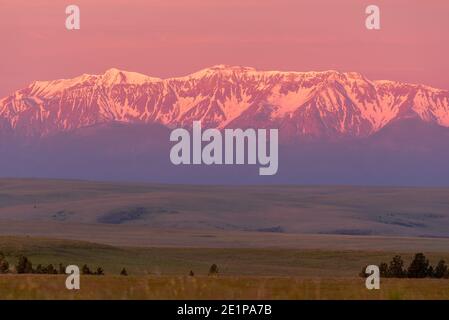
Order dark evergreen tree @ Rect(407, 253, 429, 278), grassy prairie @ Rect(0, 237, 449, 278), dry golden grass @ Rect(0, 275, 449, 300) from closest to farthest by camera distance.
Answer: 1. dry golden grass @ Rect(0, 275, 449, 300)
2. dark evergreen tree @ Rect(407, 253, 429, 278)
3. grassy prairie @ Rect(0, 237, 449, 278)

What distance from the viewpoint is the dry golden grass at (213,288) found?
85.1 ft

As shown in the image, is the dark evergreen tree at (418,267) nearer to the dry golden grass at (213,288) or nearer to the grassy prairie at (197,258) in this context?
the dry golden grass at (213,288)

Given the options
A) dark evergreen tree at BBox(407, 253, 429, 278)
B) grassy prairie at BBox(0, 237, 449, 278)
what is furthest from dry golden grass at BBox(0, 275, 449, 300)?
grassy prairie at BBox(0, 237, 449, 278)

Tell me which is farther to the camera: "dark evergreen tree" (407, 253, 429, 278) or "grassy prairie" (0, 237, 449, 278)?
"grassy prairie" (0, 237, 449, 278)

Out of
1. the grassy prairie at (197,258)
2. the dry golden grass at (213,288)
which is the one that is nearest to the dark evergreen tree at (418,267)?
the dry golden grass at (213,288)

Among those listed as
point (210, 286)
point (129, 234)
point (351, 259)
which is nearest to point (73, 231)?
point (129, 234)

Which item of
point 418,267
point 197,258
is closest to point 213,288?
point 418,267

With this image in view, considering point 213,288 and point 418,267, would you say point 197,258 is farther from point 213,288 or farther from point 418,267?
point 213,288

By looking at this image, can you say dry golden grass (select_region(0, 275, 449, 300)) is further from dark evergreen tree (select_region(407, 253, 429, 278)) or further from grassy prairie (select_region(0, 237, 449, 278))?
grassy prairie (select_region(0, 237, 449, 278))

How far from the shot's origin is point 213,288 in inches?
1086

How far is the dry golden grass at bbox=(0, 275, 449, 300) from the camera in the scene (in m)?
25.9

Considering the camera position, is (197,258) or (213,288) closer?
(213,288)

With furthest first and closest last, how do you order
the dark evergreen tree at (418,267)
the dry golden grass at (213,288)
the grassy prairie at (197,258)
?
the grassy prairie at (197,258) → the dark evergreen tree at (418,267) → the dry golden grass at (213,288)
